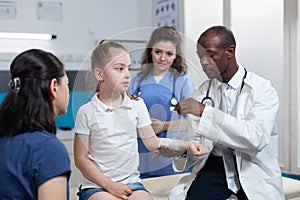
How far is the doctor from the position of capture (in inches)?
54.9

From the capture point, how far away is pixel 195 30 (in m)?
2.53

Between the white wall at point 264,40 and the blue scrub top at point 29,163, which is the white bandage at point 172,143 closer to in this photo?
the blue scrub top at point 29,163

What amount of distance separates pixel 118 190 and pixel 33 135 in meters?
0.40

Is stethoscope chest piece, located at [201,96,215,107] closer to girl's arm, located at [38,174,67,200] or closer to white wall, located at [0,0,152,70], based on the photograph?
girl's arm, located at [38,174,67,200]

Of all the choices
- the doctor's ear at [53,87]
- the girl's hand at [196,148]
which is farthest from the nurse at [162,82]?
the doctor's ear at [53,87]

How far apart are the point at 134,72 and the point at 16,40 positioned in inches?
83.5

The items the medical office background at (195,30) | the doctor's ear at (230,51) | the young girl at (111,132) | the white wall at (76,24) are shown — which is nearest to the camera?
the young girl at (111,132)

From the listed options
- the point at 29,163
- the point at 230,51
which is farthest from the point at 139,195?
the point at 230,51

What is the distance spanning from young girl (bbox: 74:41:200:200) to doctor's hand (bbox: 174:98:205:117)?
116mm

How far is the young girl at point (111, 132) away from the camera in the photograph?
1.24m

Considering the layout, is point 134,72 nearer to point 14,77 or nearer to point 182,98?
point 182,98

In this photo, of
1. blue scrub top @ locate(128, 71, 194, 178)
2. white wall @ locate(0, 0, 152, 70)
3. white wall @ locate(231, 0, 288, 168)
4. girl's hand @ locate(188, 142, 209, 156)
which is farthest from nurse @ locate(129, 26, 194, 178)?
white wall @ locate(0, 0, 152, 70)

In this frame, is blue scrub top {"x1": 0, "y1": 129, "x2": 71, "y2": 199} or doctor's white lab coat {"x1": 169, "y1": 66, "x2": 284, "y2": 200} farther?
doctor's white lab coat {"x1": 169, "y1": 66, "x2": 284, "y2": 200}

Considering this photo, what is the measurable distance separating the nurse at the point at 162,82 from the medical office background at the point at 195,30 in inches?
1.6
